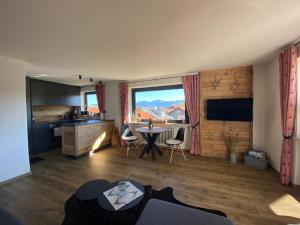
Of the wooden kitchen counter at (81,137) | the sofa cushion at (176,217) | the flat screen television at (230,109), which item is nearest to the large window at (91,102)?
the wooden kitchen counter at (81,137)

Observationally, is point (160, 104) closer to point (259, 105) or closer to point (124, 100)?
point (124, 100)

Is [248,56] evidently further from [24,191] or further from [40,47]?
[24,191]

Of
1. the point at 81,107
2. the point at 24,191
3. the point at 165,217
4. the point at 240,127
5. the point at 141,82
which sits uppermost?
the point at 141,82

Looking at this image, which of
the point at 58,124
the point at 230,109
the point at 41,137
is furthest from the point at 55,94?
the point at 230,109

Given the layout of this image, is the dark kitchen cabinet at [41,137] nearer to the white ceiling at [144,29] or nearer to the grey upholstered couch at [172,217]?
the white ceiling at [144,29]

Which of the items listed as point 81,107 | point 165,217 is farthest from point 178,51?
point 81,107

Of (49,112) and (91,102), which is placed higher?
(91,102)

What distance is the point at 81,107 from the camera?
6.62 m

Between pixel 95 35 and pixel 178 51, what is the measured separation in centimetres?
136

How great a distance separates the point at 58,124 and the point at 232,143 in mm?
5374

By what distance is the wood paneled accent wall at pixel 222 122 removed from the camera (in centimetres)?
380

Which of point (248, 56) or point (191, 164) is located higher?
point (248, 56)

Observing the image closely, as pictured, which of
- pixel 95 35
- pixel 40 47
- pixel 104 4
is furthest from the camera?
pixel 40 47

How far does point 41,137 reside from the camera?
475 cm
